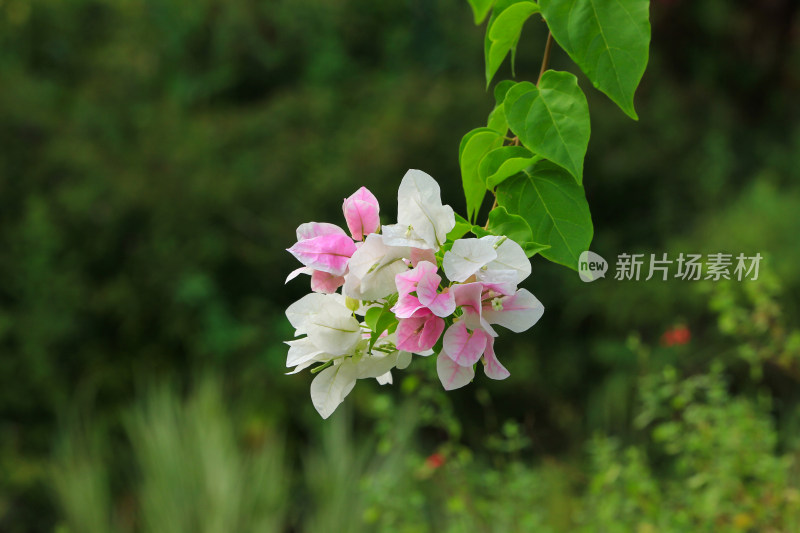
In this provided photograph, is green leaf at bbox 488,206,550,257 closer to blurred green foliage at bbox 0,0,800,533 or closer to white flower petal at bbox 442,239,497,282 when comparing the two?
white flower petal at bbox 442,239,497,282

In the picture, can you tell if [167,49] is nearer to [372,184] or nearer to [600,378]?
[372,184]

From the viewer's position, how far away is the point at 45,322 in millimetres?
3023

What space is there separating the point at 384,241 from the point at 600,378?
120 inches

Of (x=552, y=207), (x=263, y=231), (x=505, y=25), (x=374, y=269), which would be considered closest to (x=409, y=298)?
(x=374, y=269)

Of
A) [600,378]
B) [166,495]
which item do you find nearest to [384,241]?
[166,495]

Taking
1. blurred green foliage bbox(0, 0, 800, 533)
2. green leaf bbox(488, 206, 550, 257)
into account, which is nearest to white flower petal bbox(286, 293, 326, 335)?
green leaf bbox(488, 206, 550, 257)

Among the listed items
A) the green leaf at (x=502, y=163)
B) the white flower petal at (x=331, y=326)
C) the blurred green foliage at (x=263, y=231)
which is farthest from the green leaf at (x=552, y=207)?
the blurred green foliage at (x=263, y=231)

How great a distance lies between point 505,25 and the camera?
20.4 inches

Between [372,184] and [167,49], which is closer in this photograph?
[372,184]

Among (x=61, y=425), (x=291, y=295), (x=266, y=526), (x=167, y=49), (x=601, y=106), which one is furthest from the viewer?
(x=167, y=49)

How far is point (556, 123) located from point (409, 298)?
0.15 metres

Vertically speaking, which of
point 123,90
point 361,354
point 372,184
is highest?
point 123,90

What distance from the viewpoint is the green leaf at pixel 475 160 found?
0.50 metres

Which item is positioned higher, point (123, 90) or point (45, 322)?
point (123, 90)
